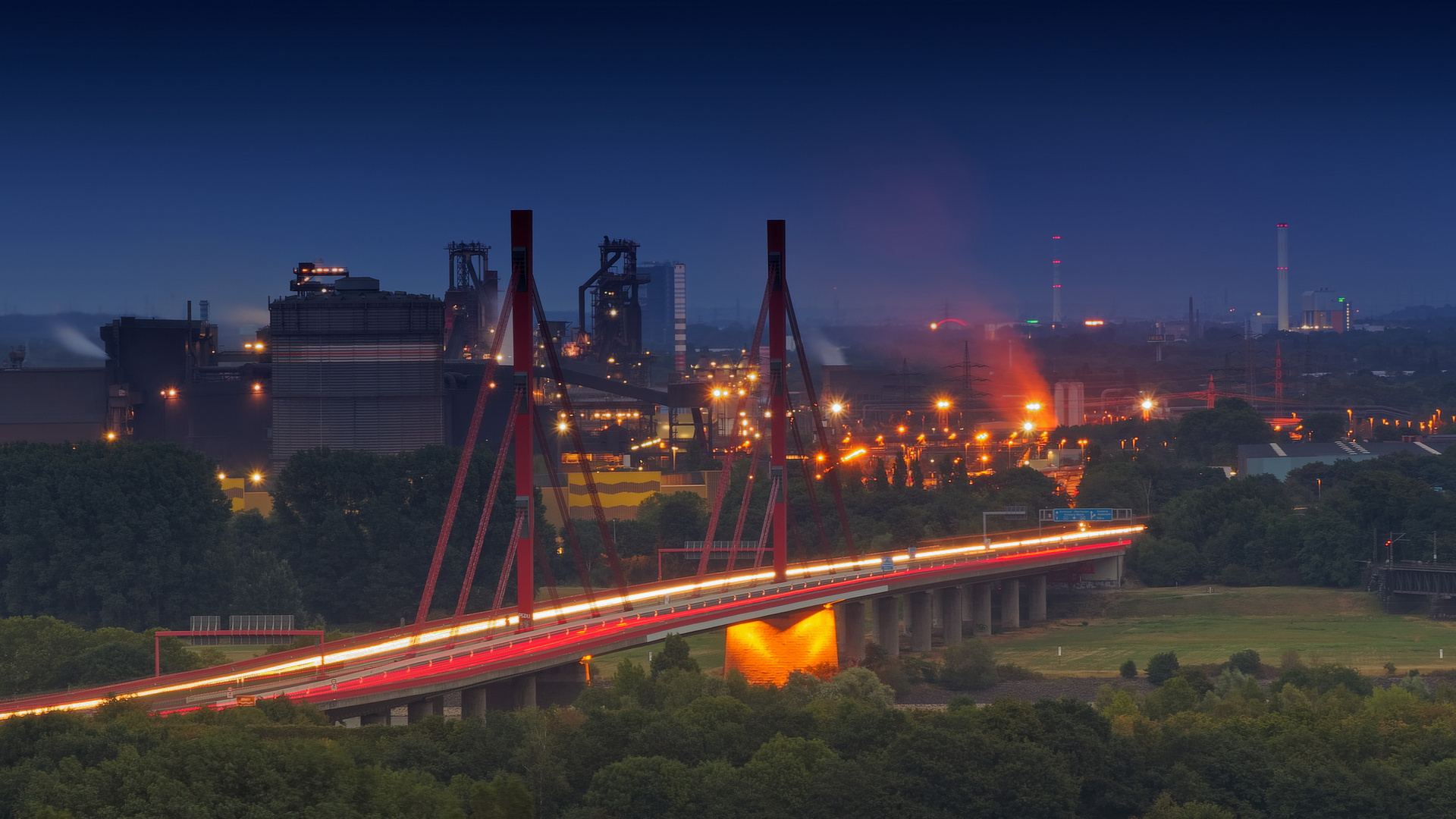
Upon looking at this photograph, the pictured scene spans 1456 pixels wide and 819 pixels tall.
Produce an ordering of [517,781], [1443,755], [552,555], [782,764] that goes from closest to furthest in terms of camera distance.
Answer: [517,781] → [782,764] → [1443,755] → [552,555]

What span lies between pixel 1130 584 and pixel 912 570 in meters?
22.4

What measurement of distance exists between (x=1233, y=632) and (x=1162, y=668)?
13.0 metres

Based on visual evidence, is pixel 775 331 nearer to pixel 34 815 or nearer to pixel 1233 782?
pixel 1233 782

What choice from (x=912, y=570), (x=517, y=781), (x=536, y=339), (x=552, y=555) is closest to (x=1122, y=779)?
(x=517, y=781)

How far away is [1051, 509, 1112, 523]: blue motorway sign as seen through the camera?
376 ft

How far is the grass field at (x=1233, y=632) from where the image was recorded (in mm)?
80500

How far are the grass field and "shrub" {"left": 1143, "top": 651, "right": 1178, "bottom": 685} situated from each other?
262cm

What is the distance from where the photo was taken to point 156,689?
2188 inches

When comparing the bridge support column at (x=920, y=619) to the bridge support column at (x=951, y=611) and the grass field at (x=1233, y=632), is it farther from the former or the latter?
the grass field at (x=1233, y=632)

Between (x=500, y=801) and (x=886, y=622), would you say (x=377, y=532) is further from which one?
(x=500, y=801)

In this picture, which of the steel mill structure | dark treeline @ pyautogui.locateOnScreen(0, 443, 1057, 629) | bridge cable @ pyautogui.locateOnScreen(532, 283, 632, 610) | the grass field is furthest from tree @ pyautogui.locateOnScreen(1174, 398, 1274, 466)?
bridge cable @ pyautogui.locateOnScreen(532, 283, 632, 610)

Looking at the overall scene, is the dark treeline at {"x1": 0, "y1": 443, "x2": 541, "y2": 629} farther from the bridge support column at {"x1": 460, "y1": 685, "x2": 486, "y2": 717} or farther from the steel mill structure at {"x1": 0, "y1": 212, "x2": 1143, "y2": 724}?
the bridge support column at {"x1": 460, "y1": 685, "x2": 486, "y2": 717}

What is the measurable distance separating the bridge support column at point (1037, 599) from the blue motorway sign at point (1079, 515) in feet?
51.2

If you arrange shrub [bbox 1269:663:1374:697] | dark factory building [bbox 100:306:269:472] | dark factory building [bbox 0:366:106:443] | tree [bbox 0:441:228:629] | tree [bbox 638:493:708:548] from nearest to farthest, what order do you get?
1. shrub [bbox 1269:663:1374:697]
2. tree [bbox 0:441:228:629]
3. tree [bbox 638:493:708:548]
4. dark factory building [bbox 0:366:106:443]
5. dark factory building [bbox 100:306:269:472]
